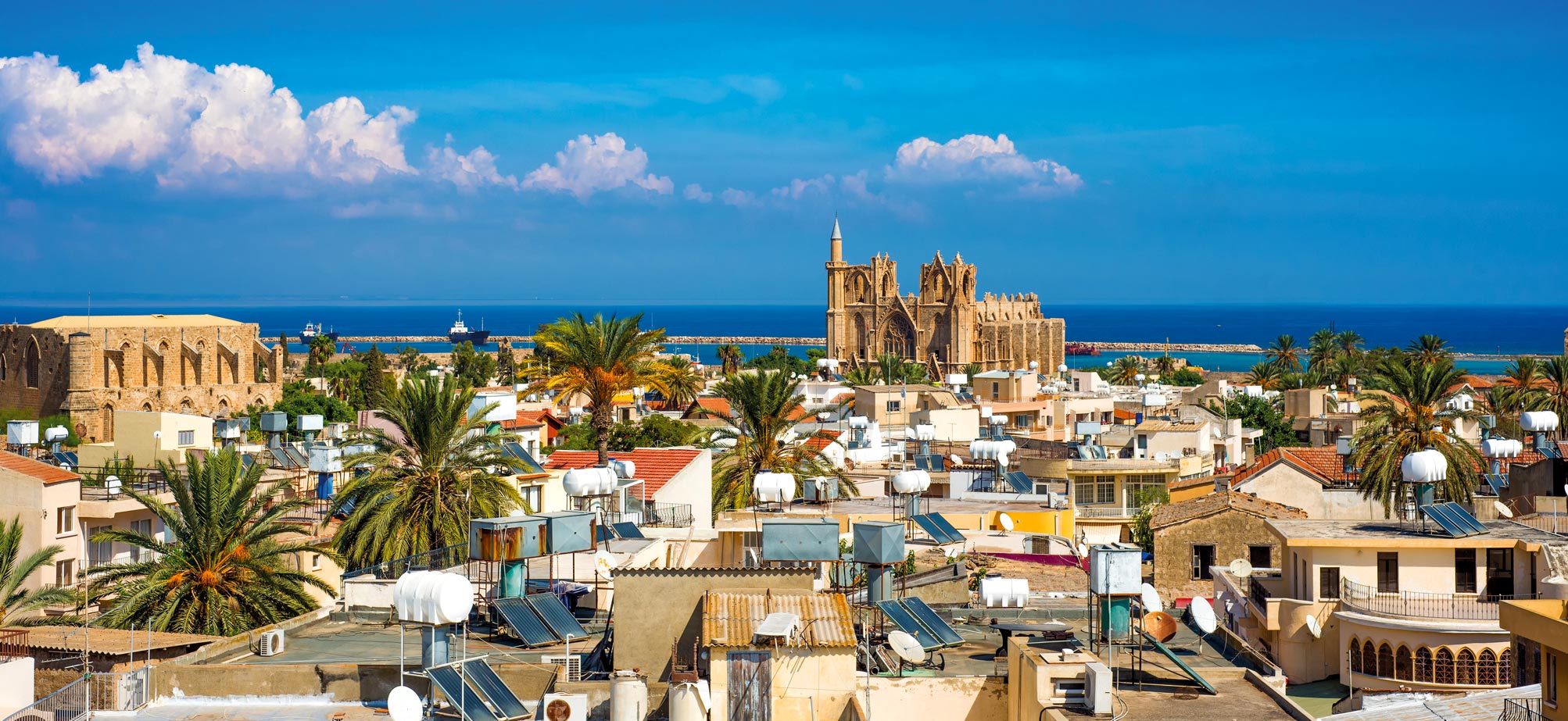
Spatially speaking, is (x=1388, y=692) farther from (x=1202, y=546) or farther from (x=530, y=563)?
(x=530, y=563)

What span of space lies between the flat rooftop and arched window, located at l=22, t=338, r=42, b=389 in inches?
2564

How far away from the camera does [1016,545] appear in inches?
1137

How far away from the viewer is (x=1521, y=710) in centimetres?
1289

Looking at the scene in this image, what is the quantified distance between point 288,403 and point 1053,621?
5908 cm

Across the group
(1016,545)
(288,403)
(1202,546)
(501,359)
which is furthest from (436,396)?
(501,359)

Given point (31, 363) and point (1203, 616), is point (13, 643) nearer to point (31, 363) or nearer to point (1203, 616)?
point (1203, 616)

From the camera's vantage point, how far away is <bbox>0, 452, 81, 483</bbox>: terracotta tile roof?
26.8 m

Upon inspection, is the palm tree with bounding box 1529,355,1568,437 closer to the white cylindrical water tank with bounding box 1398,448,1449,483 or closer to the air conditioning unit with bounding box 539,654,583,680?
the white cylindrical water tank with bounding box 1398,448,1449,483

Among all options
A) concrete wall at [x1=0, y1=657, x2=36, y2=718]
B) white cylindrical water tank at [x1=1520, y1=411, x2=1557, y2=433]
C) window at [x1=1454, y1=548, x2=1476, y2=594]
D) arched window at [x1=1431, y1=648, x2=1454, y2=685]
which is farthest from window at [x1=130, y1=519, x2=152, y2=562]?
white cylindrical water tank at [x1=1520, y1=411, x2=1557, y2=433]

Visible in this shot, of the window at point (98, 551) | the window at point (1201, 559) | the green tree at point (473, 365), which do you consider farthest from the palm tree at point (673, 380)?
the green tree at point (473, 365)

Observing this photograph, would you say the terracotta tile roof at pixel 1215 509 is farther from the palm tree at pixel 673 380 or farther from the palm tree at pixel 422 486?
the palm tree at pixel 422 486

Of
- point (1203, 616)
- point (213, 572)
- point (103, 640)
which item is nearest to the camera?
point (1203, 616)

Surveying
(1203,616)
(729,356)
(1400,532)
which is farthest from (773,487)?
(729,356)

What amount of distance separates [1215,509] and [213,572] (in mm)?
15867
